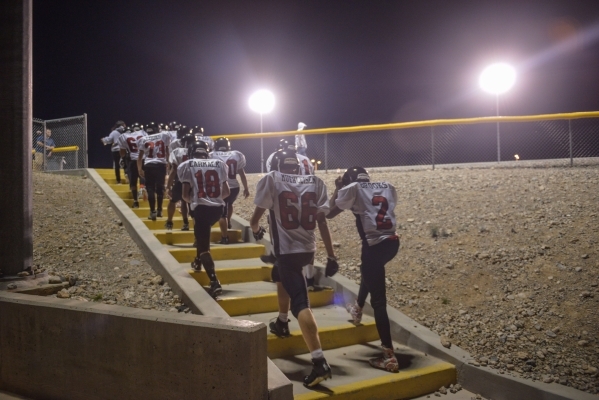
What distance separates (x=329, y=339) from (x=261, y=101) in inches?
519

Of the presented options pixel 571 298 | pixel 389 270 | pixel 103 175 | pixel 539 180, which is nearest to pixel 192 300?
pixel 389 270

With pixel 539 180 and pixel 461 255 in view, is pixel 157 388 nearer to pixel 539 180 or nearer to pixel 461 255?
pixel 461 255

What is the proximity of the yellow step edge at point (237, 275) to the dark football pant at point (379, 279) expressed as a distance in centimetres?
236

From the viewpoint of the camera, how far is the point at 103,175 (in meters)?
13.2

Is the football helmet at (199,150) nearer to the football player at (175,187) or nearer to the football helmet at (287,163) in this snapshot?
the football player at (175,187)

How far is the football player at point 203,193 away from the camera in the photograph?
6402mm

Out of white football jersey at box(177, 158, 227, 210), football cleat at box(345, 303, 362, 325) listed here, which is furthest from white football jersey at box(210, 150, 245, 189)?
football cleat at box(345, 303, 362, 325)

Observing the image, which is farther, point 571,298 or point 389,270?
point 389,270

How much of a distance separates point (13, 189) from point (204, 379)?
3.45 metres

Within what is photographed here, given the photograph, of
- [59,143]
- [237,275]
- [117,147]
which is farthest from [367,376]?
[59,143]

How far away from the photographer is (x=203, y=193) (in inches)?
256

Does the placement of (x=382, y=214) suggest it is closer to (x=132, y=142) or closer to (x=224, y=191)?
(x=224, y=191)

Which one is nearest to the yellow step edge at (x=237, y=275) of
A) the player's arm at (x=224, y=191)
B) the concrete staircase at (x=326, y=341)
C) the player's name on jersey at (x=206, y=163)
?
the concrete staircase at (x=326, y=341)

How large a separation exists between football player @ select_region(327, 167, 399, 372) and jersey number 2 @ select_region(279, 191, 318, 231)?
424 mm
